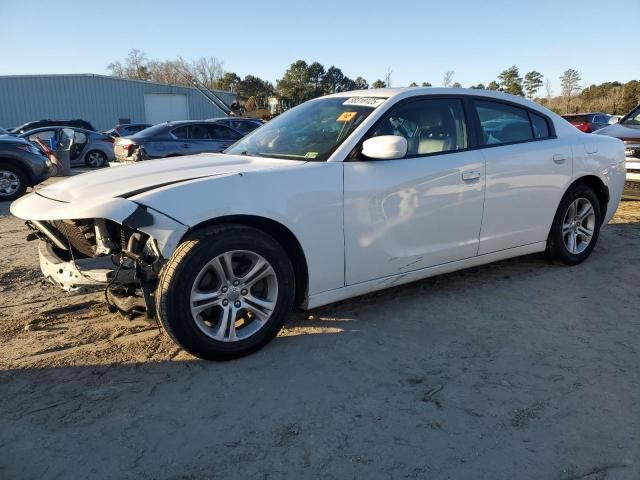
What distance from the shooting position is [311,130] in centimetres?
380

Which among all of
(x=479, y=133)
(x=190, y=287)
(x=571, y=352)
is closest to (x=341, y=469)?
(x=190, y=287)

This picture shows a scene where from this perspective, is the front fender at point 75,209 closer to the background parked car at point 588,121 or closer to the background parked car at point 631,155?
the background parked car at point 631,155

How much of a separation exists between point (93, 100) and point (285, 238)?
3712 cm

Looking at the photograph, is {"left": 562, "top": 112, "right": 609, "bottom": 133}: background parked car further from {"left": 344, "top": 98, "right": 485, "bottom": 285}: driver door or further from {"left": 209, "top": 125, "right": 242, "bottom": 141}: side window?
{"left": 344, "top": 98, "right": 485, "bottom": 285}: driver door

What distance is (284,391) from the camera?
273 cm

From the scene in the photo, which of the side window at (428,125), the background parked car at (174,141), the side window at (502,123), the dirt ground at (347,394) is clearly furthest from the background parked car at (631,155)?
the background parked car at (174,141)

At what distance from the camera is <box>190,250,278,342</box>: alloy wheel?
9.66 feet

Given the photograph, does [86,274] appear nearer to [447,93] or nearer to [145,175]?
[145,175]

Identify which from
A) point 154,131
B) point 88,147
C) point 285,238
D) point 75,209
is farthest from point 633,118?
point 88,147

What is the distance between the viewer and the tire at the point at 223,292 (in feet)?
9.20

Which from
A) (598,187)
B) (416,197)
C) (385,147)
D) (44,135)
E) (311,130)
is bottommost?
(598,187)

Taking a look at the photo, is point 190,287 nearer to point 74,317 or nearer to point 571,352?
point 74,317

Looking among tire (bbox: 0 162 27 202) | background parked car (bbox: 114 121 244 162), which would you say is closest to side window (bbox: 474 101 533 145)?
background parked car (bbox: 114 121 244 162)

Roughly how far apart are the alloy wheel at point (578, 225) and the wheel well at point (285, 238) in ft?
9.16
